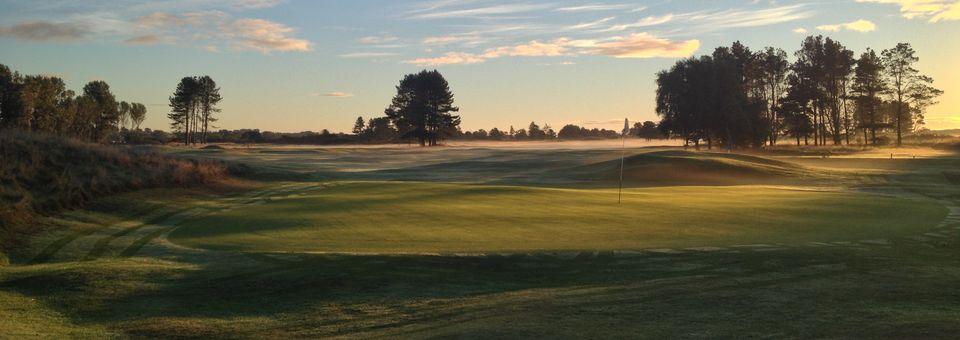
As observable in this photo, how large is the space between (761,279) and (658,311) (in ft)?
11.0

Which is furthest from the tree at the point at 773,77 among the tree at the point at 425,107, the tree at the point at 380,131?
the tree at the point at 380,131

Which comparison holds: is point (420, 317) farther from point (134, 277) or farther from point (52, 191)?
point (52, 191)

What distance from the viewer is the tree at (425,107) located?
123438mm

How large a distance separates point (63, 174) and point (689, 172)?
4169 cm

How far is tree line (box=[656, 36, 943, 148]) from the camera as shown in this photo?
287ft

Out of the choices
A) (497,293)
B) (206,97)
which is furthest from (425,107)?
(497,293)

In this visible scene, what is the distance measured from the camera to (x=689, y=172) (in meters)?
52.7

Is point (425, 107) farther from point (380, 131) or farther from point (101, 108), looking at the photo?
point (101, 108)

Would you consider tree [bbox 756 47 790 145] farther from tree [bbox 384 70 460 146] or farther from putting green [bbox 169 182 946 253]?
putting green [bbox 169 182 946 253]

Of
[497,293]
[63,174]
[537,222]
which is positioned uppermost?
[63,174]

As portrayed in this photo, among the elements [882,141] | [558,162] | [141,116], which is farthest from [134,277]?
[141,116]

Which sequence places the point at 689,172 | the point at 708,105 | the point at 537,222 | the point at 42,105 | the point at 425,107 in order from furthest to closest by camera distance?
1. the point at 425,107
2. the point at 42,105
3. the point at 708,105
4. the point at 689,172
5. the point at 537,222

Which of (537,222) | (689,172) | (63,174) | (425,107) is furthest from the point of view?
(425,107)

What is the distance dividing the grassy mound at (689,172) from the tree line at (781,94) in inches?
1167
